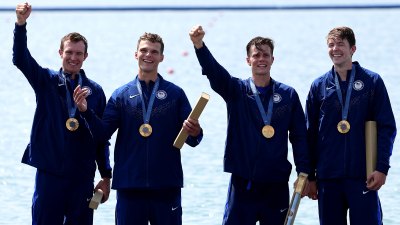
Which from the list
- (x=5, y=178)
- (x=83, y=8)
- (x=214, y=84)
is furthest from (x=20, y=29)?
(x=83, y=8)

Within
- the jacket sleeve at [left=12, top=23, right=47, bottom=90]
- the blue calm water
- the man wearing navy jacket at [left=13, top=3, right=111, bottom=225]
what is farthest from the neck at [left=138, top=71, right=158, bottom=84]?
the blue calm water

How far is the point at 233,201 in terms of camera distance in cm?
623

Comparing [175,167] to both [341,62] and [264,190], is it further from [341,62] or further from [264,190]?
[341,62]

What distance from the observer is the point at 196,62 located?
2042 centimetres

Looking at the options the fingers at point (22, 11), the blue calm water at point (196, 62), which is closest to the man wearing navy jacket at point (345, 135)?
the fingers at point (22, 11)

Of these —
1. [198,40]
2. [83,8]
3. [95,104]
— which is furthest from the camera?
[83,8]

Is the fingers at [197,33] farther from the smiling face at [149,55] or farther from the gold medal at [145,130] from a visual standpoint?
the gold medal at [145,130]

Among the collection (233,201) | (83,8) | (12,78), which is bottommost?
(233,201)

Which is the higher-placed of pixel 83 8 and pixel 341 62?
pixel 83 8

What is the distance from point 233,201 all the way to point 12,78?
12.5 metres

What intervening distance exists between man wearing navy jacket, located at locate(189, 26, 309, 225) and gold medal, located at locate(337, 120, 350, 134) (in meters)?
0.20

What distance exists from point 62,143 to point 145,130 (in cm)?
50

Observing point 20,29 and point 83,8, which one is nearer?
point 20,29

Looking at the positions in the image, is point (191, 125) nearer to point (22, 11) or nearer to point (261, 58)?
point (261, 58)
